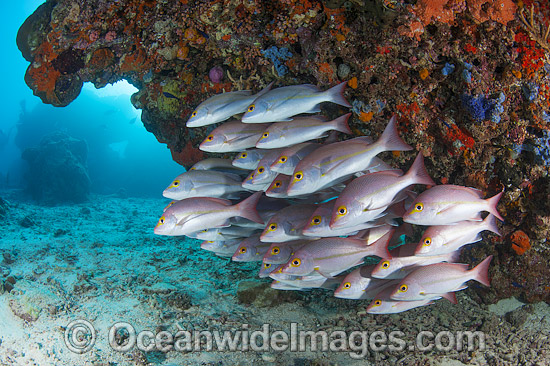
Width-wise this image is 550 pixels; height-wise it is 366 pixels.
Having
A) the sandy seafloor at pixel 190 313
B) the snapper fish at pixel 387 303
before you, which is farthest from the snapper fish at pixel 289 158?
the sandy seafloor at pixel 190 313

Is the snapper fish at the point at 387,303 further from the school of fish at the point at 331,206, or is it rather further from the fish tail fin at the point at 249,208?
the fish tail fin at the point at 249,208

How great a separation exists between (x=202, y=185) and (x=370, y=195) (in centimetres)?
189

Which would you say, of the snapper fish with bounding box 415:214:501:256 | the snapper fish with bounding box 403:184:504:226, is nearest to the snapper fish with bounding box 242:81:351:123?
the snapper fish with bounding box 403:184:504:226

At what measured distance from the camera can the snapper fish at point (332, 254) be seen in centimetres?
295

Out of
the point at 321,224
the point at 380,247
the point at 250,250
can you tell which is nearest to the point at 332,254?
the point at 321,224

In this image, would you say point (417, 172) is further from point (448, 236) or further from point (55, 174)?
point (55, 174)

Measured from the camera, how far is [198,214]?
3.06 metres

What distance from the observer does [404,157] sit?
12.6ft

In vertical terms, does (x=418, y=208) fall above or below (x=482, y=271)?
above

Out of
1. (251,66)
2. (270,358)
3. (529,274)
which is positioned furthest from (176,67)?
(529,274)

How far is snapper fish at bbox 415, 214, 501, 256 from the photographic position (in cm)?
281

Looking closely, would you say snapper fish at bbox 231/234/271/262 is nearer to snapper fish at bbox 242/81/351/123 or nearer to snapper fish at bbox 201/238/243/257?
snapper fish at bbox 201/238/243/257

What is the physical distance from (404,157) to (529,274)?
217cm

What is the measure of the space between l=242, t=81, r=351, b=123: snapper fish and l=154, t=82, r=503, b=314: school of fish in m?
0.01
